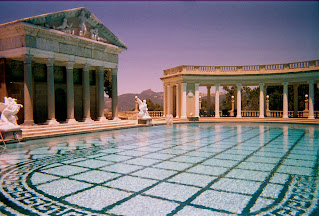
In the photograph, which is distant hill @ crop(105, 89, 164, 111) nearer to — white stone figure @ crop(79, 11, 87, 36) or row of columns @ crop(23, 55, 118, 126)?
row of columns @ crop(23, 55, 118, 126)

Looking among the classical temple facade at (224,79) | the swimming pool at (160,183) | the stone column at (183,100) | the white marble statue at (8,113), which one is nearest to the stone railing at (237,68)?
the classical temple facade at (224,79)

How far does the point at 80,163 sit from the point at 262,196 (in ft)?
19.2

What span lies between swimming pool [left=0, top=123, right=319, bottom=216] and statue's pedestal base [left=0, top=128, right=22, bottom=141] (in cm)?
315

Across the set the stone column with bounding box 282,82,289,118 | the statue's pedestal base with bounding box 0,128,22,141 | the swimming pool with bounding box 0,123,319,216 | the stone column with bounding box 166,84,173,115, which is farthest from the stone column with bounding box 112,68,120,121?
the stone column with bounding box 282,82,289,118

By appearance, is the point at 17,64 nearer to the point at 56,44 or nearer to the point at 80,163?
the point at 56,44

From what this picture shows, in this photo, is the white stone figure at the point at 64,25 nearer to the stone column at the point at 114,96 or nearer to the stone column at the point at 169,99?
the stone column at the point at 114,96

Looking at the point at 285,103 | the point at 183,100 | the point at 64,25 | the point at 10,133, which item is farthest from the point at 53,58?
the point at 285,103

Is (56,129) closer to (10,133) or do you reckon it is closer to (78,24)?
(10,133)

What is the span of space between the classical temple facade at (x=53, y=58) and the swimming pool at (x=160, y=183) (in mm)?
9321

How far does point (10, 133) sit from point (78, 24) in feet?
36.5

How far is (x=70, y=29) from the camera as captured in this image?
19.4 metres

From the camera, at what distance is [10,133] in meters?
13.0

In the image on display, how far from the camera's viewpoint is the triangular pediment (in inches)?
688

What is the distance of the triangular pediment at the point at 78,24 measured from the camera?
17469 millimetres
